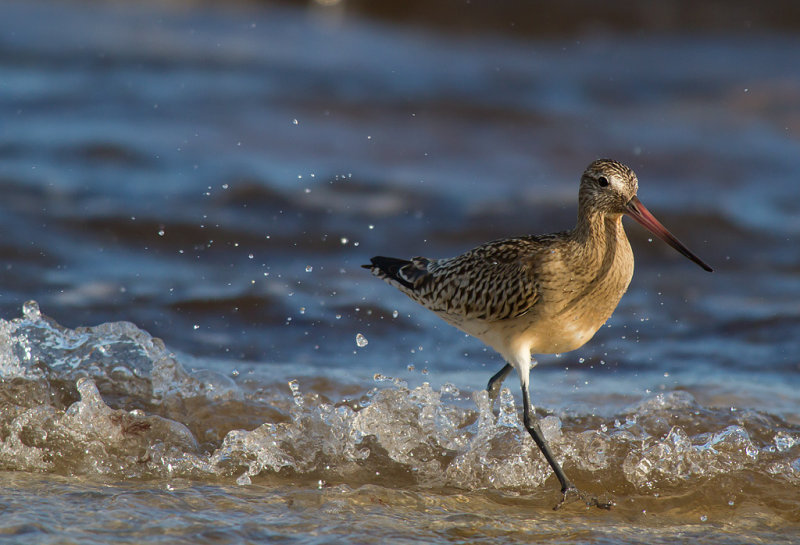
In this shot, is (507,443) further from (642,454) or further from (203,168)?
(203,168)

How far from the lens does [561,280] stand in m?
5.25

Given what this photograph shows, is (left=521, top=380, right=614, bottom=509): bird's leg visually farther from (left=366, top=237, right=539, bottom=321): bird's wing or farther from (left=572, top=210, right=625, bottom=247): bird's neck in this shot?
(left=572, top=210, right=625, bottom=247): bird's neck

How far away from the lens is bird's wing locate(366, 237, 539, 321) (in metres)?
5.35

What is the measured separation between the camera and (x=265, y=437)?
5312 millimetres

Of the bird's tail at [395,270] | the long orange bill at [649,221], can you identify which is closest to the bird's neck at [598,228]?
the long orange bill at [649,221]

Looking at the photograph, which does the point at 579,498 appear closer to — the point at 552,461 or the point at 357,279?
the point at 552,461

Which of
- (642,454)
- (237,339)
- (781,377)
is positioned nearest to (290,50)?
(237,339)

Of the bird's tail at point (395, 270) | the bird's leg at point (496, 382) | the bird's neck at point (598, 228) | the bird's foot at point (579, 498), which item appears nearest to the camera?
the bird's foot at point (579, 498)

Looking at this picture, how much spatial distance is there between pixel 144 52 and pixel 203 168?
493cm

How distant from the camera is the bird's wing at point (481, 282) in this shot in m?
5.35

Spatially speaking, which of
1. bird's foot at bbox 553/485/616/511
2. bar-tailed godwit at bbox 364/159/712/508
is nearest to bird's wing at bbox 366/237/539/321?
bar-tailed godwit at bbox 364/159/712/508

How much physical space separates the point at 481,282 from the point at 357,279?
3389 mm

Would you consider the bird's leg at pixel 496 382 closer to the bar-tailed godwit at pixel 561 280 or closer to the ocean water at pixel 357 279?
the ocean water at pixel 357 279

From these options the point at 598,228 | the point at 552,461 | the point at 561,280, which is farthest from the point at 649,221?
the point at 552,461
